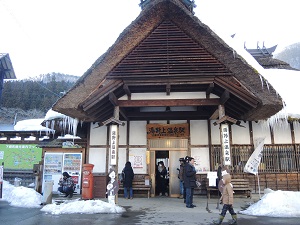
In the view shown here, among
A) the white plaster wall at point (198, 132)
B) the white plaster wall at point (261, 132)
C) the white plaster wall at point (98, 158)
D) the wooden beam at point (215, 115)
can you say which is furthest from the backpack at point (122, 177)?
the white plaster wall at point (261, 132)

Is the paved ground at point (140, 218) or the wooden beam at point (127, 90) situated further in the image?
the wooden beam at point (127, 90)

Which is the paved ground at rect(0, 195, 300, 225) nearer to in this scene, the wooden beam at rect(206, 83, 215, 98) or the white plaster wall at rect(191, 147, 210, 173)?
the white plaster wall at rect(191, 147, 210, 173)

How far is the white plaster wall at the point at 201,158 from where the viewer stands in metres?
10.3

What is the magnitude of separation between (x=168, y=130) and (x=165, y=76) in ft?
9.97

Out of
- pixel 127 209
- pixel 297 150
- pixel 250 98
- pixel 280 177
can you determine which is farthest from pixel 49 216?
pixel 297 150

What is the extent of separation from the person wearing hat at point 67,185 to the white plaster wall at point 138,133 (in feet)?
8.91

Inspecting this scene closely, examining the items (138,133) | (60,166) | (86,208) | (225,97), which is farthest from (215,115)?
(60,166)

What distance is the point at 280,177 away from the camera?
10055 mm

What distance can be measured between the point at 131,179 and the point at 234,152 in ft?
13.5

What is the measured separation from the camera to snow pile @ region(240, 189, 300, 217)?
6410mm

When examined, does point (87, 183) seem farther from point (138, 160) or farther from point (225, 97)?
point (225, 97)

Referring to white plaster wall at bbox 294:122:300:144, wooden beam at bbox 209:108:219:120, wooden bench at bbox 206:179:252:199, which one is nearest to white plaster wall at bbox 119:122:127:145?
wooden beam at bbox 209:108:219:120

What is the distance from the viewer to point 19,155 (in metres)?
18.3

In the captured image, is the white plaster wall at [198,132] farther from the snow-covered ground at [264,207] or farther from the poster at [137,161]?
the snow-covered ground at [264,207]
